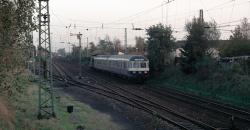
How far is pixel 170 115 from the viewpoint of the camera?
24750mm

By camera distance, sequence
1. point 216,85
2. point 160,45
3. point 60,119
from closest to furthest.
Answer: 1. point 60,119
2. point 216,85
3. point 160,45

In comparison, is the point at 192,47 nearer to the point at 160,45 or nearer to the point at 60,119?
the point at 160,45

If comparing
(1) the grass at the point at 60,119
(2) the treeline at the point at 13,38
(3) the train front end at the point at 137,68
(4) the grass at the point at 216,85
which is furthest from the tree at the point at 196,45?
(2) the treeline at the point at 13,38

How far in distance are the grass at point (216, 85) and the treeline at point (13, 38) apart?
16.1 metres

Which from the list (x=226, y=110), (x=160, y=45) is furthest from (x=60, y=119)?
(x=160, y=45)

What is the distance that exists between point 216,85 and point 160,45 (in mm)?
14968

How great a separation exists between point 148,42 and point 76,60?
74.2 metres

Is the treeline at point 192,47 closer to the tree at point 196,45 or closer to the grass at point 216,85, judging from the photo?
the tree at point 196,45

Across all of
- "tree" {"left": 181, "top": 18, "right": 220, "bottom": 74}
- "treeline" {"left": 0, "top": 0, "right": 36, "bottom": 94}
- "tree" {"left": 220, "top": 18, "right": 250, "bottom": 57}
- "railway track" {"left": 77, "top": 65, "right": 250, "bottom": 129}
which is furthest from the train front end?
"treeline" {"left": 0, "top": 0, "right": 36, "bottom": 94}

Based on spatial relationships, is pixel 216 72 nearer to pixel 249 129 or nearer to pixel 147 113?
pixel 147 113

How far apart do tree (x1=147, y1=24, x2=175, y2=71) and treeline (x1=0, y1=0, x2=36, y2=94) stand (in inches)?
1306

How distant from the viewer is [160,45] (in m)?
51.3

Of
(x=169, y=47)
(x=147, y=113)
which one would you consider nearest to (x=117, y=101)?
(x=147, y=113)

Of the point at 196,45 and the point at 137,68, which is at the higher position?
the point at 196,45
